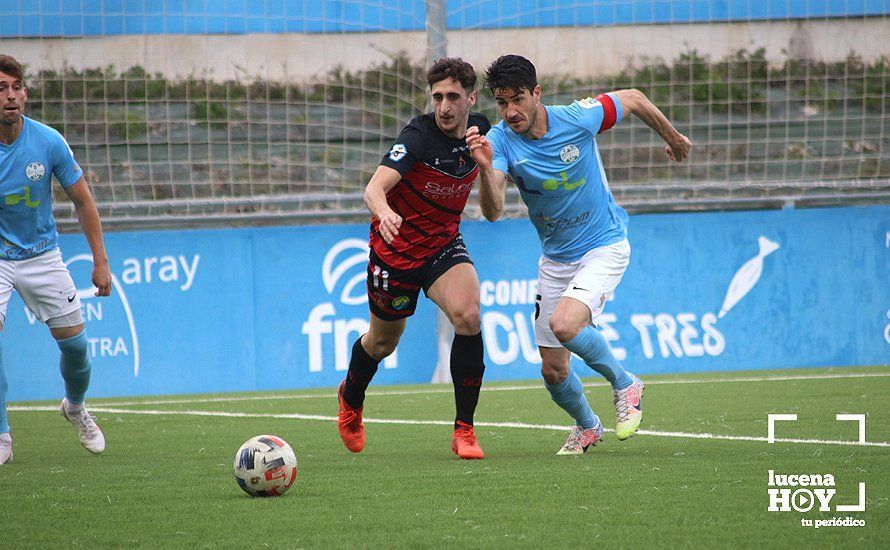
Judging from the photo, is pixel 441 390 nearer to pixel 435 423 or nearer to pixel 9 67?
pixel 435 423

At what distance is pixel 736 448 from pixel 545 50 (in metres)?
8.51

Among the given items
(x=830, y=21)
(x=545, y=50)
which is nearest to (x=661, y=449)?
(x=545, y=50)

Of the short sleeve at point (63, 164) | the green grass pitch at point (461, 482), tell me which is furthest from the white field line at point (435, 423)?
the short sleeve at point (63, 164)

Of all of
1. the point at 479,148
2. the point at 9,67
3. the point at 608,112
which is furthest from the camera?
the point at 608,112

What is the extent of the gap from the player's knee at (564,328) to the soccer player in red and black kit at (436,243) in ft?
1.45

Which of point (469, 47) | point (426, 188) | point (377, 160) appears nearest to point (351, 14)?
point (469, 47)

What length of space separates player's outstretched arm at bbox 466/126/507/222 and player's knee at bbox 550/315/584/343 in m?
0.63

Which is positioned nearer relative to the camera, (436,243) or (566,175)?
(566,175)

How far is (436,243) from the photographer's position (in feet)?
22.4

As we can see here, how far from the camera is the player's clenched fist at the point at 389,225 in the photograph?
18.3ft

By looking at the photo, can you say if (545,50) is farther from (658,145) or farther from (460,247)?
(460,247)

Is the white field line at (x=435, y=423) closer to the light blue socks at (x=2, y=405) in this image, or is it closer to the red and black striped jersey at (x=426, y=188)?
the red and black striped jersey at (x=426, y=188)

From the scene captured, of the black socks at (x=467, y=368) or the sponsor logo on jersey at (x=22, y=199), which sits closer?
the black socks at (x=467, y=368)

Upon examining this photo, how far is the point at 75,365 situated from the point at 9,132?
4.52 feet
